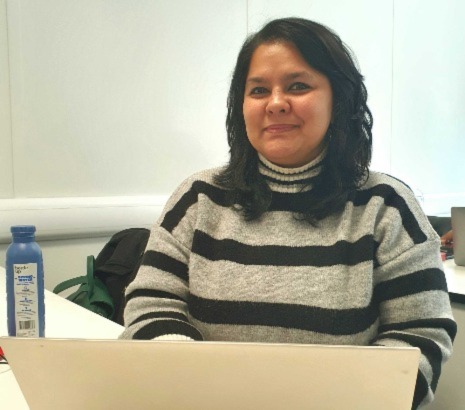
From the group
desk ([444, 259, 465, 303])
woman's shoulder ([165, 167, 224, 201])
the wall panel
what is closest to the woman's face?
woman's shoulder ([165, 167, 224, 201])

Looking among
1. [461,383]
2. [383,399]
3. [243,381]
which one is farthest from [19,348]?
[461,383]

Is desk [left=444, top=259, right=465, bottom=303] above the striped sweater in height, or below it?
below

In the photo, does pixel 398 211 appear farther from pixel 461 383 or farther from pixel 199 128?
pixel 199 128

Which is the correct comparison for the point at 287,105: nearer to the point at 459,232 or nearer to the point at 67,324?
the point at 67,324

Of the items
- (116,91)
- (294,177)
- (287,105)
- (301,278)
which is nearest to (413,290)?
(301,278)

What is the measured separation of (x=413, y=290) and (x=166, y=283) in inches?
19.3

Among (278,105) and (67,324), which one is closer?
(278,105)

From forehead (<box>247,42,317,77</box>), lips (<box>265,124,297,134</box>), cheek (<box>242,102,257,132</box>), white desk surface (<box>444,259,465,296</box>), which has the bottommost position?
white desk surface (<box>444,259,465,296</box>)

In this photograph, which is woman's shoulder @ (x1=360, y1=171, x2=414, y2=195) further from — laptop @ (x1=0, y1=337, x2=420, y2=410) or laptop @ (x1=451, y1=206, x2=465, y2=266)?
laptop @ (x1=451, y1=206, x2=465, y2=266)

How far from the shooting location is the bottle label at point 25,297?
1.07m

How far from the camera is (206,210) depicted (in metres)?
1.19

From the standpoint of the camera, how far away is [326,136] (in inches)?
48.2

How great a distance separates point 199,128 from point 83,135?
1.79 ft

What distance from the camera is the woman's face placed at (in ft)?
3.79
